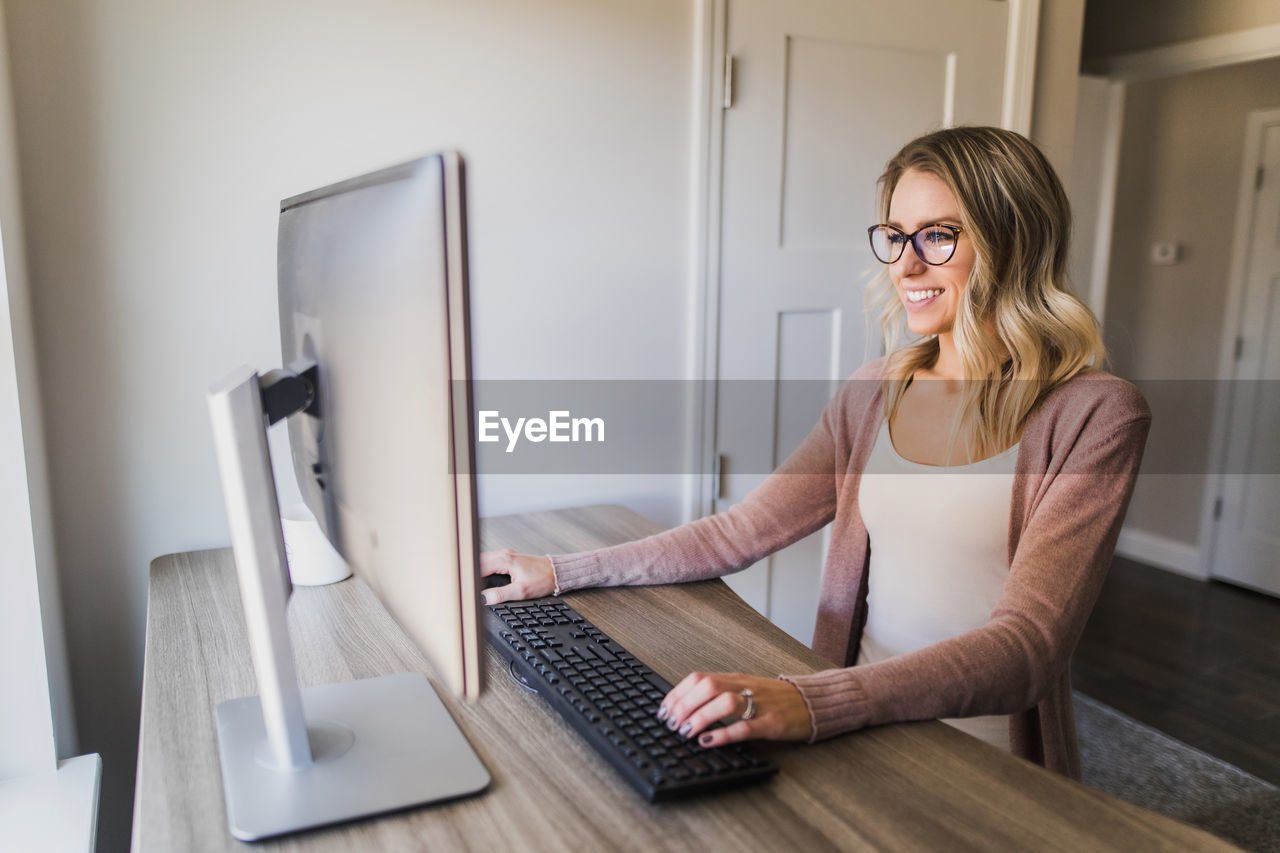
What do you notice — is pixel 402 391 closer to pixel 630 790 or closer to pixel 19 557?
pixel 630 790

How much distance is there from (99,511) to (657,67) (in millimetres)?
1279

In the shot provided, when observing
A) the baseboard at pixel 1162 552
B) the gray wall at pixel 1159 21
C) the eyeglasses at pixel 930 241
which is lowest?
the baseboard at pixel 1162 552

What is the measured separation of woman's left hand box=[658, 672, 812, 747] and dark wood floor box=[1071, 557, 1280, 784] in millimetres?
2018

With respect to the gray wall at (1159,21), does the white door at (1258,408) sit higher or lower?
lower

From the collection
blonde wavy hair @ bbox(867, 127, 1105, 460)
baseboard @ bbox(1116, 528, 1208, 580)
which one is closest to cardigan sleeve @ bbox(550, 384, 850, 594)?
blonde wavy hair @ bbox(867, 127, 1105, 460)

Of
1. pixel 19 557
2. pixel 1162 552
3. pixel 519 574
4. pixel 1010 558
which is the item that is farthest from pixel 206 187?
pixel 1162 552

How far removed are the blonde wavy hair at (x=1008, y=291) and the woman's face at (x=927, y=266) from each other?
2 centimetres

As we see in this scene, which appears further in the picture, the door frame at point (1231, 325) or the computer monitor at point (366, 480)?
the door frame at point (1231, 325)

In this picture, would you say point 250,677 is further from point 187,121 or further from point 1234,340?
point 1234,340

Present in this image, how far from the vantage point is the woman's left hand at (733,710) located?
885mm

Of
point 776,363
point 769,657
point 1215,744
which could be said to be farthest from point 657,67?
point 1215,744

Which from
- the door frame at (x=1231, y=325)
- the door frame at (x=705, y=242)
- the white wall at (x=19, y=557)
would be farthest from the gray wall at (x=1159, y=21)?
the white wall at (x=19, y=557)

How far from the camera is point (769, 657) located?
3.72ft

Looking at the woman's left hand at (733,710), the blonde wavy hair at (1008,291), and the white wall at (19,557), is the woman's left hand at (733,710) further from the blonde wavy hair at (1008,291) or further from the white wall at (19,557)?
the white wall at (19,557)
